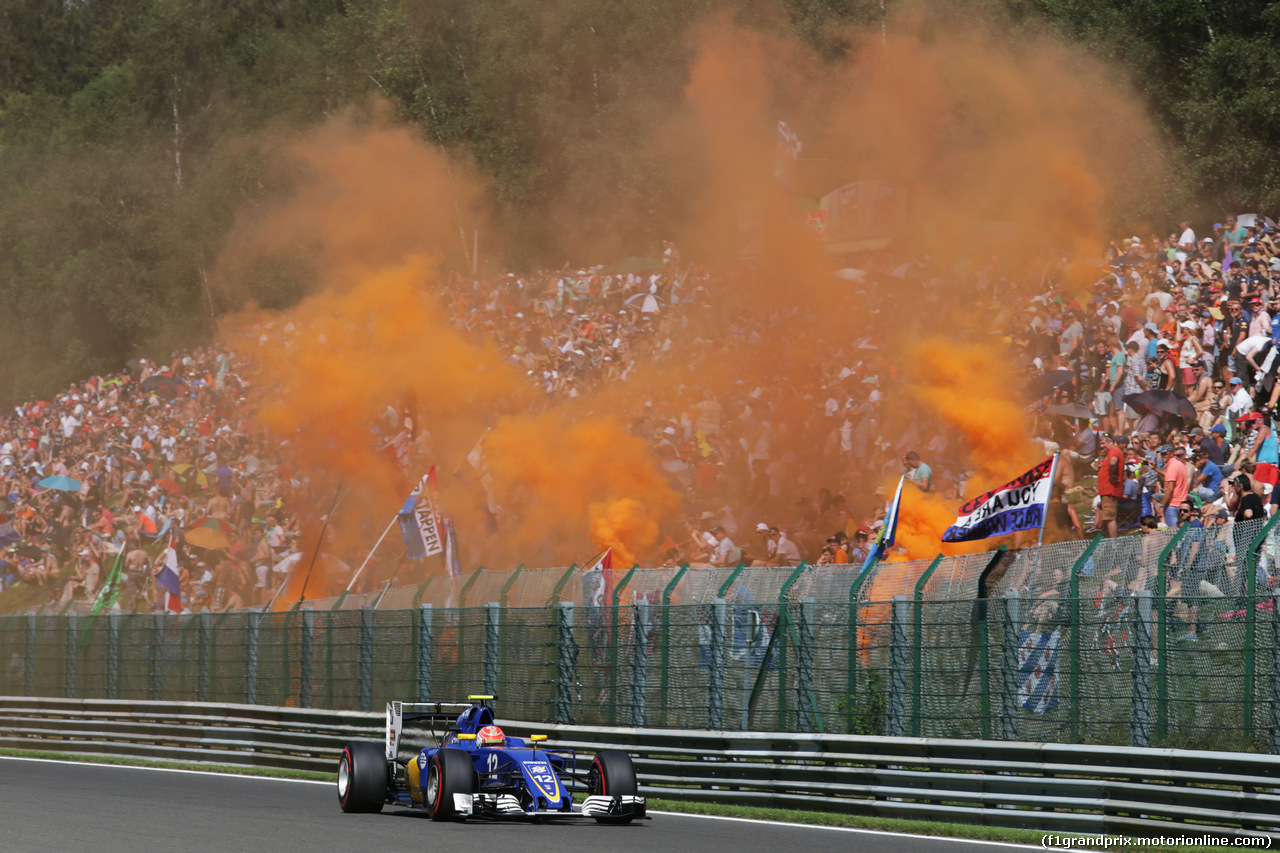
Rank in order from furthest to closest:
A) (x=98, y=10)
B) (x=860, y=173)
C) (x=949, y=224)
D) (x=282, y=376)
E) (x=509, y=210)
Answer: (x=98, y=10), (x=509, y=210), (x=282, y=376), (x=860, y=173), (x=949, y=224)

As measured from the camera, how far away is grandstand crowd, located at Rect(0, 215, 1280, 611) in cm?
2202

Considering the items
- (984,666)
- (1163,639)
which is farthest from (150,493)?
(1163,639)

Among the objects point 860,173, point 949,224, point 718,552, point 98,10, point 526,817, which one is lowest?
point 526,817

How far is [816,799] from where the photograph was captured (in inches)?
590

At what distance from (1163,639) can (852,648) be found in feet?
11.2

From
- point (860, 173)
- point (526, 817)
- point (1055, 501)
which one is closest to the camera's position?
point (526, 817)

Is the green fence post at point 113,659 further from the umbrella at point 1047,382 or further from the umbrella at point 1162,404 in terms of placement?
the umbrella at point 1162,404

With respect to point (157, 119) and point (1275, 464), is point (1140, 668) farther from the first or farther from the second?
point (157, 119)

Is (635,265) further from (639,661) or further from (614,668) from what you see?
(639,661)

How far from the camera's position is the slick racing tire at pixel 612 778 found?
14.0 metres

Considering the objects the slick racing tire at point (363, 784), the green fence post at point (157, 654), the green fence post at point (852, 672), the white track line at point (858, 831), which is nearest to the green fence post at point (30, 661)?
the green fence post at point (157, 654)

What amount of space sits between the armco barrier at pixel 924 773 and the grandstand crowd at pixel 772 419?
288 centimetres

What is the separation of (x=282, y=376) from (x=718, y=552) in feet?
74.9

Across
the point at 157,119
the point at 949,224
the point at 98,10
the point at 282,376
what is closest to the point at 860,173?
the point at 949,224
